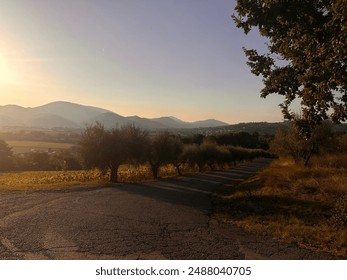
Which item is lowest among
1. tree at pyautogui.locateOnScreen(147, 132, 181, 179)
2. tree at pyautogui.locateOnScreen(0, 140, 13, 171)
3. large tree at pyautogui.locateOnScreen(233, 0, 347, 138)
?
tree at pyautogui.locateOnScreen(0, 140, 13, 171)

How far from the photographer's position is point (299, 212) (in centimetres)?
1672

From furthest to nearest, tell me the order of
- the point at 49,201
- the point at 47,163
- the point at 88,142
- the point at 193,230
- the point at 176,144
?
the point at 47,163, the point at 176,144, the point at 88,142, the point at 49,201, the point at 193,230

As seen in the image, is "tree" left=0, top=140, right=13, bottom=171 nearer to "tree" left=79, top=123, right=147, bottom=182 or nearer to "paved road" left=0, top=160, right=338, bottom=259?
"tree" left=79, top=123, right=147, bottom=182

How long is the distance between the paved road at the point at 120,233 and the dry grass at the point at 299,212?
1090mm

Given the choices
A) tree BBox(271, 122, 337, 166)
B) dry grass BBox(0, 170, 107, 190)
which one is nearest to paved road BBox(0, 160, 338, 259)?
dry grass BBox(0, 170, 107, 190)

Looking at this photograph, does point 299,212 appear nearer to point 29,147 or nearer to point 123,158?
point 123,158

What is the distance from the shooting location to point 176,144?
145ft

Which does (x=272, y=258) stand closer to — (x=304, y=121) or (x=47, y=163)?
(x=304, y=121)

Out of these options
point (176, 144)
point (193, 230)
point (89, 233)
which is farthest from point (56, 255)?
point (176, 144)

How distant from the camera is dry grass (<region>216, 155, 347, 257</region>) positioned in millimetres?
12070

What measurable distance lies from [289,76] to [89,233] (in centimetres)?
1241

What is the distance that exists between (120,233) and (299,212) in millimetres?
9674

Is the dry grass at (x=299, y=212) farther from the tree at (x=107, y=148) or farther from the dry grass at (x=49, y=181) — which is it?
the dry grass at (x=49, y=181)

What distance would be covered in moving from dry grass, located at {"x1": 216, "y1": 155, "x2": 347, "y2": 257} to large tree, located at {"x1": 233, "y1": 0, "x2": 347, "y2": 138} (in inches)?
165
